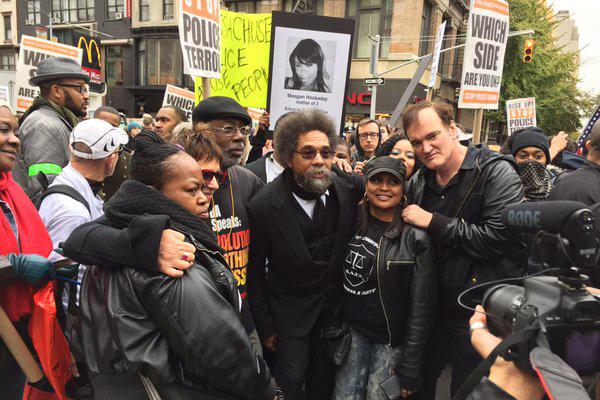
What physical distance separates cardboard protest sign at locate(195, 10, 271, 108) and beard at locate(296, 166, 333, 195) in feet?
10.6

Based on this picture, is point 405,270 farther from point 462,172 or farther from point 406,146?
point 406,146

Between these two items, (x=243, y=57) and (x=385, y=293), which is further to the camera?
(x=243, y=57)

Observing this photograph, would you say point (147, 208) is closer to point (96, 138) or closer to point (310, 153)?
point (96, 138)

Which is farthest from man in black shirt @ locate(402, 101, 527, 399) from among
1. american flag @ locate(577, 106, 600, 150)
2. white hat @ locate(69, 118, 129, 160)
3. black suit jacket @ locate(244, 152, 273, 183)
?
american flag @ locate(577, 106, 600, 150)

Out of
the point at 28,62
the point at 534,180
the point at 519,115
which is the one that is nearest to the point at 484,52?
the point at 534,180

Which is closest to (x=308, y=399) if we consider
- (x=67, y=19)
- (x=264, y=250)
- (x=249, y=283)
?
(x=249, y=283)

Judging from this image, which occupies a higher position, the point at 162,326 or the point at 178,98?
the point at 178,98

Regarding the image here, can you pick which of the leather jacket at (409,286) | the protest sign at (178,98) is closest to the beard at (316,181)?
the leather jacket at (409,286)

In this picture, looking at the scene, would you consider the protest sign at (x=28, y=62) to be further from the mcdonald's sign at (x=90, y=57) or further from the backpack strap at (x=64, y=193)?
the mcdonald's sign at (x=90, y=57)

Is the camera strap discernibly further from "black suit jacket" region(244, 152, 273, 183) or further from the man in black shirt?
"black suit jacket" region(244, 152, 273, 183)

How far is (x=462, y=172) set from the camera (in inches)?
96.7

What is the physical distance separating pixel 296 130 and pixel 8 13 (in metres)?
42.0

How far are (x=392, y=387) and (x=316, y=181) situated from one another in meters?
1.30

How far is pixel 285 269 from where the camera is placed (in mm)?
2637
